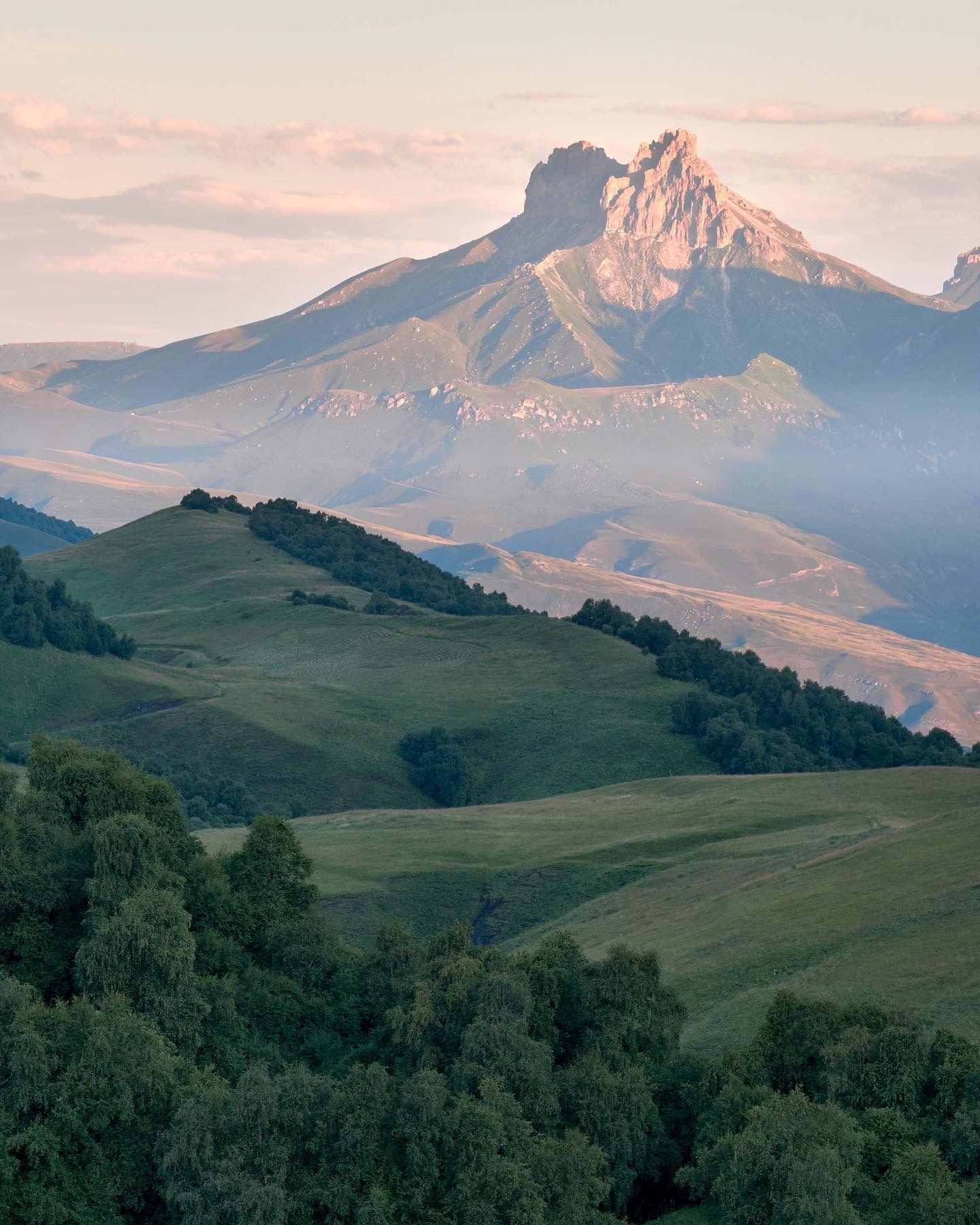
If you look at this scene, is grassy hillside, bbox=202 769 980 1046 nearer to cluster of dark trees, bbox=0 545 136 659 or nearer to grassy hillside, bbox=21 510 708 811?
grassy hillside, bbox=21 510 708 811

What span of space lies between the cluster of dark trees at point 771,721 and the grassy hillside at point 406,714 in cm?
273

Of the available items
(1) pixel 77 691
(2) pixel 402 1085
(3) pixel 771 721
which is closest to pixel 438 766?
(3) pixel 771 721

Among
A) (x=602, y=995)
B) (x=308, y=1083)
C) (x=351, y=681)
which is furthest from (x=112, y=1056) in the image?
(x=351, y=681)

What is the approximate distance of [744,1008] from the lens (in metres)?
53.5

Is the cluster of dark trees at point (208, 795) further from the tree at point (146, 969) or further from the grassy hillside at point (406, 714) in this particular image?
the tree at point (146, 969)

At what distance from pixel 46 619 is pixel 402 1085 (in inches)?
5097

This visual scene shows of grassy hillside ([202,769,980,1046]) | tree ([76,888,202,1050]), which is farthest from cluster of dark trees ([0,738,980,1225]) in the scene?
grassy hillside ([202,769,980,1046])

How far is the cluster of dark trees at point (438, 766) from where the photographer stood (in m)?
145

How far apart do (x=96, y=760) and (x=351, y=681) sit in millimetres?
115111

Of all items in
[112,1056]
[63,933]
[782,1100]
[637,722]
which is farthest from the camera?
[637,722]

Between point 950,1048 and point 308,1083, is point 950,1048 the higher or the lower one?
the higher one

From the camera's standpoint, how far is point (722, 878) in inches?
2926

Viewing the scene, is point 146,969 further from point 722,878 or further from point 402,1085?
point 722,878

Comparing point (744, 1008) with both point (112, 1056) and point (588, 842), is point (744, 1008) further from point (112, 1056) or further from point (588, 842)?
point (588, 842)
